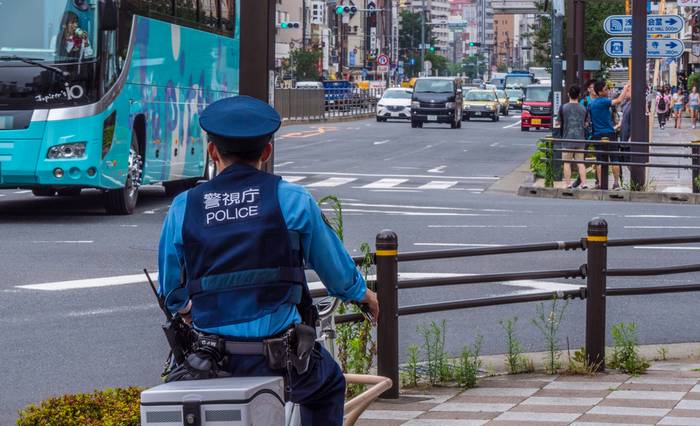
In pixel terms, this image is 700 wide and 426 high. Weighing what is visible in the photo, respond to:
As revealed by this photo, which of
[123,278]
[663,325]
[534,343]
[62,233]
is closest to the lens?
[534,343]

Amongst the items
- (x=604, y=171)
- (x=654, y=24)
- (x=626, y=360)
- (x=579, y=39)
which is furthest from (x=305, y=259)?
(x=579, y=39)

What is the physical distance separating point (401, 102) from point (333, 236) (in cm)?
6630

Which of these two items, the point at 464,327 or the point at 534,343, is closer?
the point at 534,343

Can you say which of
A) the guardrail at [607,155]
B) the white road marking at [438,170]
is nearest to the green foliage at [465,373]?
the guardrail at [607,155]

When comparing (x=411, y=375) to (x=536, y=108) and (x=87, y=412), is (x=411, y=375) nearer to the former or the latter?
(x=87, y=412)

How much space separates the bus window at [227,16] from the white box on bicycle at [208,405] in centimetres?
2035

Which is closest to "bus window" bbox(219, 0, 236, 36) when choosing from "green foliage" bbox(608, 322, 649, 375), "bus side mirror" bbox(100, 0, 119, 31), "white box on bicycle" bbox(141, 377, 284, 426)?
"bus side mirror" bbox(100, 0, 119, 31)

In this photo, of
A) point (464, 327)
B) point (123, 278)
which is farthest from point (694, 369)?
point (123, 278)

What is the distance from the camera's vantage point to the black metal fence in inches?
2717

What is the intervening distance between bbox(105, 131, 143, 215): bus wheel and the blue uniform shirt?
15.8m

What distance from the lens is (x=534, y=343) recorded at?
420 inches

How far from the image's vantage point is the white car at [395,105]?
70.4 meters

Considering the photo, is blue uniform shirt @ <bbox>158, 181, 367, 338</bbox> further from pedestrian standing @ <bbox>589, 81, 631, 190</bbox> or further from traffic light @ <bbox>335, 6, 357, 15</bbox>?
traffic light @ <bbox>335, 6, 357, 15</bbox>

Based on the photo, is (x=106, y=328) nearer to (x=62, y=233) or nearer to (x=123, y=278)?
(x=123, y=278)
